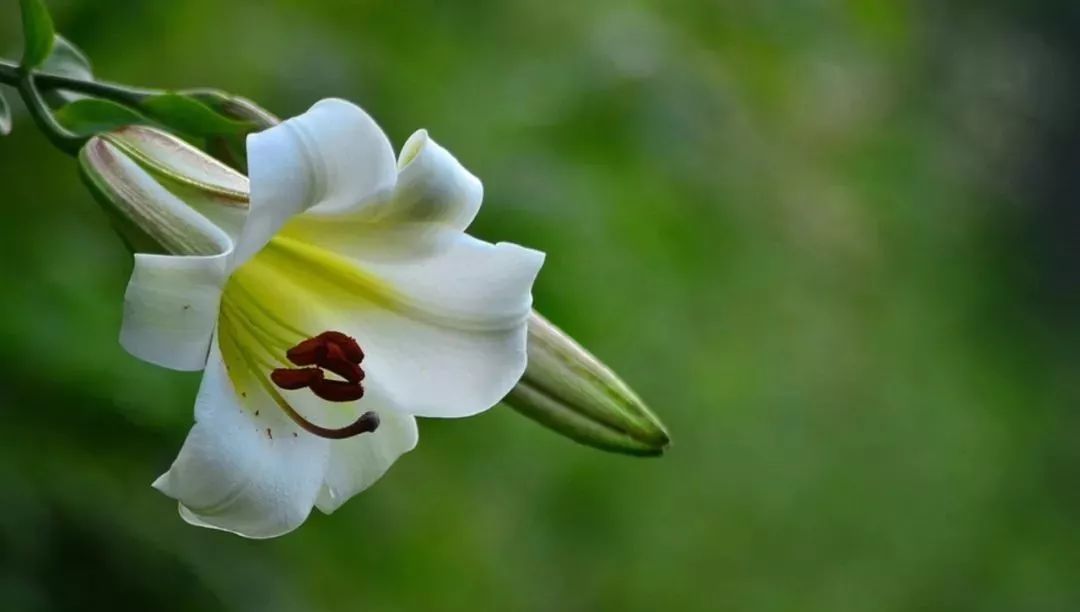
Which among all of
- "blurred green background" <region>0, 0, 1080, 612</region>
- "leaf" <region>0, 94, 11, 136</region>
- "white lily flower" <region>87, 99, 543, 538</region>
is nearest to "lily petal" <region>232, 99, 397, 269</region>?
"white lily flower" <region>87, 99, 543, 538</region>

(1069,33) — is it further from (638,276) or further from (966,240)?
(638,276)

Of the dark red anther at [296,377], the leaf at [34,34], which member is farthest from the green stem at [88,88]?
the dark red anther at [296,377]

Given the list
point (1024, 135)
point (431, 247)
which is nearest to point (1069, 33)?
point (1024, 135)

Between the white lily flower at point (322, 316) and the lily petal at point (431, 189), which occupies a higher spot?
the lily petal at point (431, 189)

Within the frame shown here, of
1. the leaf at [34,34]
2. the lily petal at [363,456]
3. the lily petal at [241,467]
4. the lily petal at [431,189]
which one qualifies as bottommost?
the lily petal at [363,456]

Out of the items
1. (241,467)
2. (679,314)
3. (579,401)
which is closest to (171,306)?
(241,467)

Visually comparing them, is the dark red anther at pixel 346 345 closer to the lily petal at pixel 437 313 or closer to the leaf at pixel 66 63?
the lily petal at pixel 437 313
